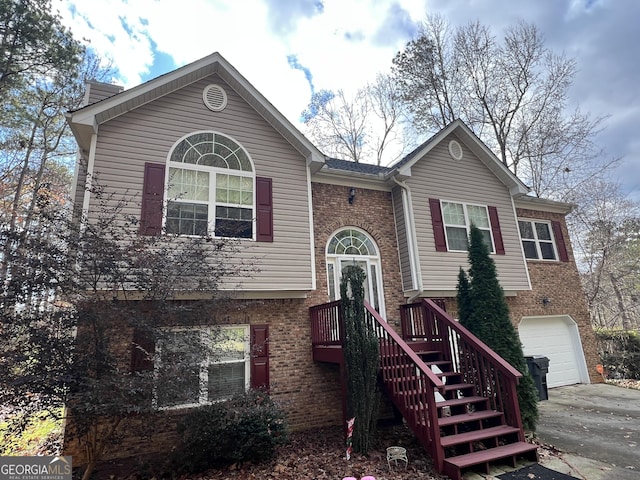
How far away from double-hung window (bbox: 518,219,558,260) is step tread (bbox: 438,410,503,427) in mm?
7769

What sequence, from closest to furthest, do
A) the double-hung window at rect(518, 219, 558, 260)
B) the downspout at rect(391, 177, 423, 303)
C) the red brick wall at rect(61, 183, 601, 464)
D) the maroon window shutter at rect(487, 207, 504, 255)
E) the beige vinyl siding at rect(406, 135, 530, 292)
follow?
1. the red brick wall at rect(61, 183, 601, 464)
2. the downspout at rect(391, 177, 423, 303)
3. the beige vinyl siding at rect(406, 135, 530, 292)
4. the maroon window shutter at rect(487, 207, 504, 255)
5. the double-hung window at rect(518, 219, 558, 260)

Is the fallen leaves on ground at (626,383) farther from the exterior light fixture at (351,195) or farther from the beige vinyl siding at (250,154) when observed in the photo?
the beige vinyl siding at (250,154)

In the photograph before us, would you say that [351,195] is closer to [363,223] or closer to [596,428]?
[363,223]

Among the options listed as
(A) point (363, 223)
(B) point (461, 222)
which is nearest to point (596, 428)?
(B) point (461, 222)

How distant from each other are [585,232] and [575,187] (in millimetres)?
2616

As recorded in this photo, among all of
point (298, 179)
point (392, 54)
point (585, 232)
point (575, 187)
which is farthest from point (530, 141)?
point (298, 179)

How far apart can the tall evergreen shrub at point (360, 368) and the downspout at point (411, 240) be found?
3.43m

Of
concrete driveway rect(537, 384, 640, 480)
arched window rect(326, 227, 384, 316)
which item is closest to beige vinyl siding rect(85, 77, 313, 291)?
arched window rect(326, 227, 384, 316)

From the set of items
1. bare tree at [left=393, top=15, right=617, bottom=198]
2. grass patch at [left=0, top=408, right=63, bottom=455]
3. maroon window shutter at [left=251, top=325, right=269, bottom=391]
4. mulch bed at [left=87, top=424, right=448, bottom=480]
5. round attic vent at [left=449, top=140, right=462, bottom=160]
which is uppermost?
bare tree at [left=393, top=15, right=617, bottom=198]

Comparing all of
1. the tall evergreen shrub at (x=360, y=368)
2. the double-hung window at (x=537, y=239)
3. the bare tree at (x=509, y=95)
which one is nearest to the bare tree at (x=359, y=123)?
the bare tree at (x=509, y=95)

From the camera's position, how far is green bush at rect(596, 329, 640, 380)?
38.9 feet

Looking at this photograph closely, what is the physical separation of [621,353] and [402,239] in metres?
9.99

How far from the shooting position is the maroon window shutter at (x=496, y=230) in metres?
9.89

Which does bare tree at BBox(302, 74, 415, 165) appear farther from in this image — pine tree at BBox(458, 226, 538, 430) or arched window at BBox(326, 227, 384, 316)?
pine tree at BBox(458, 226, 538, 430)
